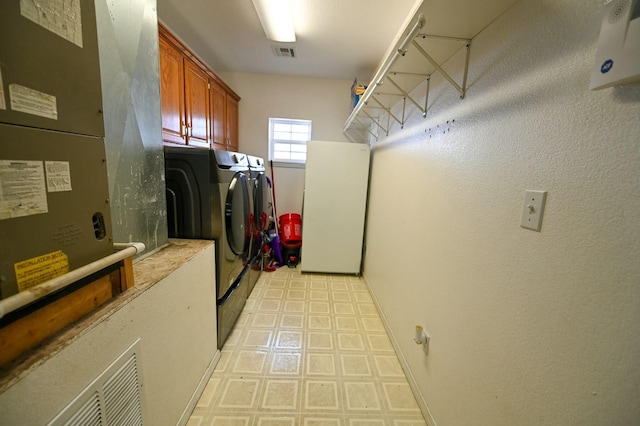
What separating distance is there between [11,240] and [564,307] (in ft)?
4.23

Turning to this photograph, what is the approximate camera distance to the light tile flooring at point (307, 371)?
1259 millimetres

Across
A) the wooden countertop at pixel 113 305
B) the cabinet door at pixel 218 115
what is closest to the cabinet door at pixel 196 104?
the cabinet door at pixel 218 115

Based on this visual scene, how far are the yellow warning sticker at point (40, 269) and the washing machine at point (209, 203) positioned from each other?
82 cm

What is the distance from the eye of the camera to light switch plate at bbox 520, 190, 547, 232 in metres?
0.68

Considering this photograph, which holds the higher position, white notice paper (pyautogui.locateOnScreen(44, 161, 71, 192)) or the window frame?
the window frame

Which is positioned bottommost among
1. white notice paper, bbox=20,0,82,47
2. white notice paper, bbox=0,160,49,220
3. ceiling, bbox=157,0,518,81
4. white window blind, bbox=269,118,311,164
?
white notice paper, bbox=0,160,49,220

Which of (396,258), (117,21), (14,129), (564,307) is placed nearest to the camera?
(14,129)

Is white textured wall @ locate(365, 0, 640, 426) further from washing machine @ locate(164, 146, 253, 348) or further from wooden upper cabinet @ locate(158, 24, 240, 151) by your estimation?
wooden upper cabinet @ locate(158, 24, 240, 151)

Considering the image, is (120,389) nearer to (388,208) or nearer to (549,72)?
(549,72)

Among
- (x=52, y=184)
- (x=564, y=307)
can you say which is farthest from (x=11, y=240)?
(x=564, y=307)

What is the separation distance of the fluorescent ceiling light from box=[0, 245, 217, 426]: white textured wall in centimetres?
172

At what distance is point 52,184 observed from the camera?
57cm

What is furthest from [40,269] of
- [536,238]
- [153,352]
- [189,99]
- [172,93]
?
[189,99]

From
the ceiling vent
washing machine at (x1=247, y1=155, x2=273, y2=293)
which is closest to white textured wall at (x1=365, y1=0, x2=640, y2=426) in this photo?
washing machine at (x1=247, y1=155, x2=273, y2=293)
